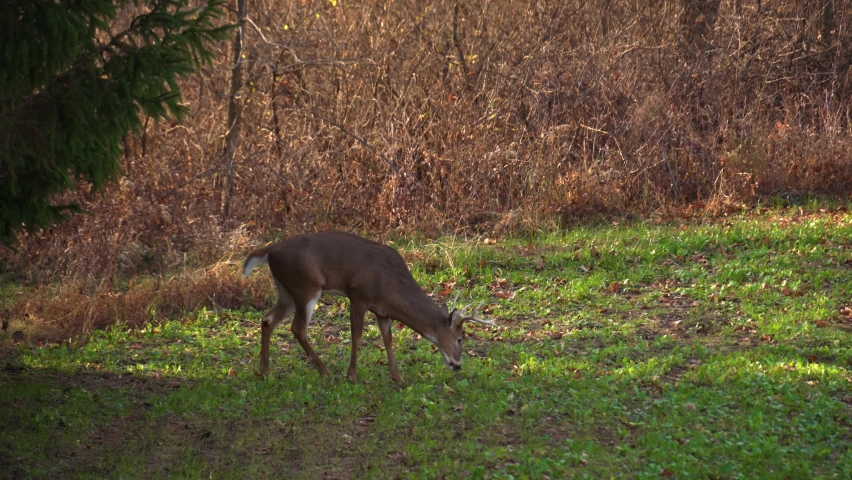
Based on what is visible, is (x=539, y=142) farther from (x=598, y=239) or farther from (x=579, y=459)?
(x=579, y=459)

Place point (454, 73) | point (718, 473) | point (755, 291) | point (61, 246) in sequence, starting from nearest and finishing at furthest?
1. point (718, 473)
2. point (755, 291)
3. point (61, 246)
4. point (454, 73)

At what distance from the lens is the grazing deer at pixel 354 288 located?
788 centimetres

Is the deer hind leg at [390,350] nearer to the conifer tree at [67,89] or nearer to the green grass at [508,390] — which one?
the green grass at [508,390]

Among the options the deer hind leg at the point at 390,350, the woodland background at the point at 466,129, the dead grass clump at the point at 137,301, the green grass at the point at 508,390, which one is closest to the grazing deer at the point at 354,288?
the deer hind leg at the point at 390,350

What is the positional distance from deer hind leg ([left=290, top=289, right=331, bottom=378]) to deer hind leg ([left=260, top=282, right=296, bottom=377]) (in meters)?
0.20

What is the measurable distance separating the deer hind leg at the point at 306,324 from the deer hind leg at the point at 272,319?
0.66ft

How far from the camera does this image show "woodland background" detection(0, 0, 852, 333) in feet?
43.7

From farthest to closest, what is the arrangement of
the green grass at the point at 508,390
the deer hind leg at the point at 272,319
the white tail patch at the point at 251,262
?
the deer hind leg at the point at 272,319 < the white tail patch at the point at 251,262 < the green grass at the point at 508,390

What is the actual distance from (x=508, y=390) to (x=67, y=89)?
390 centimetres

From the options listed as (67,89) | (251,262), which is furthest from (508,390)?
(67,89)

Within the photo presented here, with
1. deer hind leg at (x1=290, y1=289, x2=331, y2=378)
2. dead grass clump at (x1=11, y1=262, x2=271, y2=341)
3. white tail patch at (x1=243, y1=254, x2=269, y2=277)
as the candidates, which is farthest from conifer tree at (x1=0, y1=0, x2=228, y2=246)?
dead grass clump at (x1=11, y1=262, x2=271, y2=341)

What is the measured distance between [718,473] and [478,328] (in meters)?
4.22

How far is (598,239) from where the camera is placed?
12906mm

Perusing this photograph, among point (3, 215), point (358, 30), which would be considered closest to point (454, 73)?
point (358, 30)
